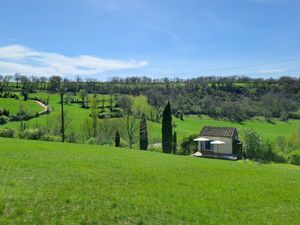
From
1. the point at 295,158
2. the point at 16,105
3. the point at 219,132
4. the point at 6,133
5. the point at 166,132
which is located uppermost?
the point at 16,105

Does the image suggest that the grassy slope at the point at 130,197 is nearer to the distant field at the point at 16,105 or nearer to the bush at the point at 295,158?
the bush at the point at 295,158

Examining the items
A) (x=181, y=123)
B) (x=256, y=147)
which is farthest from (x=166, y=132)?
(x=181, y=123)

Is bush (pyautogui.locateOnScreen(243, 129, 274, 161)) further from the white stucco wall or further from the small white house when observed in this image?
the white stucco wall

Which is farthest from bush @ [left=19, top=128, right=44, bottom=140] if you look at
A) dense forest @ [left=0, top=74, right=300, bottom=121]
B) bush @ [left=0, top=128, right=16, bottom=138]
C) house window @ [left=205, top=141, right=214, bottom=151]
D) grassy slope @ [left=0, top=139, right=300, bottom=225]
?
dense forest @ [left=0, top=74, right=300, bottom=121]

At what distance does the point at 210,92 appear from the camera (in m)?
131

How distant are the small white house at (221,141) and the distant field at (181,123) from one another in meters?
15.8

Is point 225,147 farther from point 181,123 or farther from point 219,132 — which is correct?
point 181,123

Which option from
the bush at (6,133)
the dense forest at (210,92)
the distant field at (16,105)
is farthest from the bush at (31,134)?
the dense forest at (210,92)

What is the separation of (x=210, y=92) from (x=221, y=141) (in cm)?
8249

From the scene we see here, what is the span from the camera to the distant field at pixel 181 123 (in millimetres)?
73250

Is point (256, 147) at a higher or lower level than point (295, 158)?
higher

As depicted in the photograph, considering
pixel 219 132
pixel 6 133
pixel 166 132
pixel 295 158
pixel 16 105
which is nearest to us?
pixel 6 133

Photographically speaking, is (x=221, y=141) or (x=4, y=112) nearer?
(x=221, y=141)

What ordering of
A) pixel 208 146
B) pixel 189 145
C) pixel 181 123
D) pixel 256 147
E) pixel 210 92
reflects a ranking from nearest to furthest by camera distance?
pixel 256 147 < pixel 208 146 < pixel 189 145 < pixel 181 123 < pixel 210 92
